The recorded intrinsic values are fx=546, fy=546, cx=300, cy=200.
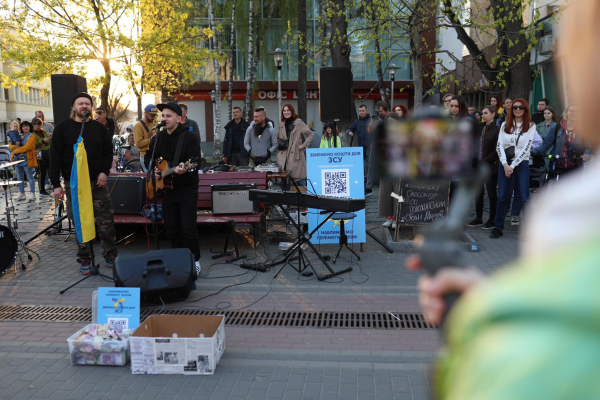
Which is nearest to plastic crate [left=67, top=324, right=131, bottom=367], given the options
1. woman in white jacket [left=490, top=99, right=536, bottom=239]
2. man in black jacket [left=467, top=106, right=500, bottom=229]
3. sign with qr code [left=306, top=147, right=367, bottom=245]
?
sign with qr code [left=306, top=147, right=367, bottom=245]

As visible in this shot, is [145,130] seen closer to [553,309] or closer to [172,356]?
[172,356]

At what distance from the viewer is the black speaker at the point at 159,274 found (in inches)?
225

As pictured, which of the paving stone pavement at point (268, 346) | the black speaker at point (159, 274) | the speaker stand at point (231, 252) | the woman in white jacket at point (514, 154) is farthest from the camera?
the woman in white jacket at point (514, 154)

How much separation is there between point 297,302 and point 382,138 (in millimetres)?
5007

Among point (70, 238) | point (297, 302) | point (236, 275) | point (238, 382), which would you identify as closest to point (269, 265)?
point (236, 275)

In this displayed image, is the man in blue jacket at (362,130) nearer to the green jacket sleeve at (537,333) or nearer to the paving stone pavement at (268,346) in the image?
the paving stone pavement at (268,346)

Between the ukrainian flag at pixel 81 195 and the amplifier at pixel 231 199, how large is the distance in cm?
219

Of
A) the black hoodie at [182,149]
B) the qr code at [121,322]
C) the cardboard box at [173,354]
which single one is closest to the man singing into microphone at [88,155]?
the black hoodie at [182,149]

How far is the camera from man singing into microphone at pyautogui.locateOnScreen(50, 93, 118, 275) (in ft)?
22.1

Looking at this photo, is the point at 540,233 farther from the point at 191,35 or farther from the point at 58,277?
the point at 191,35

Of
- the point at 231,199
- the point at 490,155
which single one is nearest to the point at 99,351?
the point at 231,199

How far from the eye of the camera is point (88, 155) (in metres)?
6.76

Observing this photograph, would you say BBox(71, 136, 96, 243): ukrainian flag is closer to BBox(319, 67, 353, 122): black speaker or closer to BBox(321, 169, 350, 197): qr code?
BBox(321, 169, 350, 197): qr code

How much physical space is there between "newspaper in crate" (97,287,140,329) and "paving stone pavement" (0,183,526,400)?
1.52 feet
